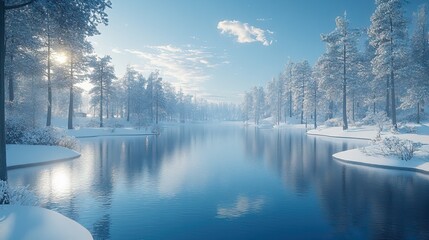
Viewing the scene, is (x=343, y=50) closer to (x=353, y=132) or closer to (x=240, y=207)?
(x=353, y=132)

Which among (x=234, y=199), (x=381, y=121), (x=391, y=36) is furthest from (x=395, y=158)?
(x=391, y=36)

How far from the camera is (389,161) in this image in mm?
20797

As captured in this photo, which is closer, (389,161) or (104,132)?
(389,161)

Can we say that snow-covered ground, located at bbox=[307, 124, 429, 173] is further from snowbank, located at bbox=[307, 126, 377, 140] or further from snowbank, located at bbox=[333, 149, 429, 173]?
snowbank, located at bbox=[307, 126, 377, 140]

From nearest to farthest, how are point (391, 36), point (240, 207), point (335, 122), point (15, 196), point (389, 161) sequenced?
point (15, 196) → point (240, 207) → point (389, 161) → point (391, 36) → point (335, 122)

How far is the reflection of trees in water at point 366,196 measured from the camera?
9773 mm

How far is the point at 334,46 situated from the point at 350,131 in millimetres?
15474

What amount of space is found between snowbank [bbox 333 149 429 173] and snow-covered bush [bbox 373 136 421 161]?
12.7 inches

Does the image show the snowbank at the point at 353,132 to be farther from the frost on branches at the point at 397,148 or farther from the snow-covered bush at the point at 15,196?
the snow-covered bush at the point at 15,196

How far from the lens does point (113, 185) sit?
1566cm

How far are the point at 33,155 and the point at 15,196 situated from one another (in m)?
14.3

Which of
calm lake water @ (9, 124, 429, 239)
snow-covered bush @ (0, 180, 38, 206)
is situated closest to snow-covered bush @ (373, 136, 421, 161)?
calm lake water @ (9, 124, 429, 239)

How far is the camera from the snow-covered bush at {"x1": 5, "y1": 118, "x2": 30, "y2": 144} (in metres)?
23.3

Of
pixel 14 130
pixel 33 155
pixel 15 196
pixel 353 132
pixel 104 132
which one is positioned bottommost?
pixel 33 155
